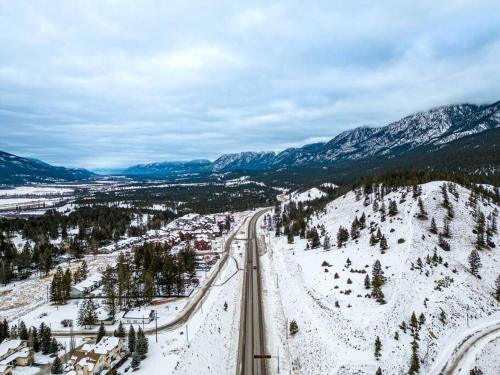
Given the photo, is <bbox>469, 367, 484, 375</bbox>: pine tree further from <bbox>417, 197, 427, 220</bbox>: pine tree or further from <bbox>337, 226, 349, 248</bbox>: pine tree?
<bbox>337, 226, 349, 248</bbox>: pine tree

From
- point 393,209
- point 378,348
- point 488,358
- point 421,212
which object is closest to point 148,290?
point 378,348

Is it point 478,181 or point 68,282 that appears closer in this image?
point 68,282

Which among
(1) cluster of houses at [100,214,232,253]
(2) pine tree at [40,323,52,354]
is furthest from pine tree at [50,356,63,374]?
(1) cluster of houses at [100,214,232,253]

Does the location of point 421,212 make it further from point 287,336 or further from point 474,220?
point 287,336

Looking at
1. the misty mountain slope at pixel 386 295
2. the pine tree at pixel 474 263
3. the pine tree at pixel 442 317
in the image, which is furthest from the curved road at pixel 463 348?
the pine tree at pixel 474 263

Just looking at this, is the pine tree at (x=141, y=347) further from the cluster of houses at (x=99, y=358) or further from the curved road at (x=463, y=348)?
the curved road at (x=463, y=348)

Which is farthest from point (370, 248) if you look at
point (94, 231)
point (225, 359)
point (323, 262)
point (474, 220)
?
point (94, 231)

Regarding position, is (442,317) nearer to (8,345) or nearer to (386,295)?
(386,295)
